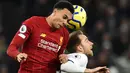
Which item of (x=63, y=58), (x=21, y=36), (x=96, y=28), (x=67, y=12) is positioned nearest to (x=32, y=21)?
(x=21, y=36)

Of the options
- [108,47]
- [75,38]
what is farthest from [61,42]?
[108,47]

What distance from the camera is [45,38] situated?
22.3ft

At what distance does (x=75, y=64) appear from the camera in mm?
6645

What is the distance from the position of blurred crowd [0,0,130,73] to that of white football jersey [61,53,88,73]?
5.61m

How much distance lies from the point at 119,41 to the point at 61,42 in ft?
22.2

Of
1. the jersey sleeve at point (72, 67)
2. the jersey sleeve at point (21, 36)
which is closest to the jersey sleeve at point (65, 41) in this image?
the jersey sleeve at point (72, 67)

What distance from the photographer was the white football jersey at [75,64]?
6.63 metres

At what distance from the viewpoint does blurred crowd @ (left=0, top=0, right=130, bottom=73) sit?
1264cm

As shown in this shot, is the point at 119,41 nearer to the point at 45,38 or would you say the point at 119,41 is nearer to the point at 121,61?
the point at 121,61

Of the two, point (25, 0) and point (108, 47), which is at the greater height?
point (25, 0)

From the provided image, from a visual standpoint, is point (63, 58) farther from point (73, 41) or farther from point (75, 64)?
point (73, 41)

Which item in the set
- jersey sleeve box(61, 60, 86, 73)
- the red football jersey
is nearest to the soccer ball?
the red football jersey

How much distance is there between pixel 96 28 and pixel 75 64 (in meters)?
6.91

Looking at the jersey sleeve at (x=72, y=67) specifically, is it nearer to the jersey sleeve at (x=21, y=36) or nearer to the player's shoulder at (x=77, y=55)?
the player's shoulder at (x=77, y=55)
